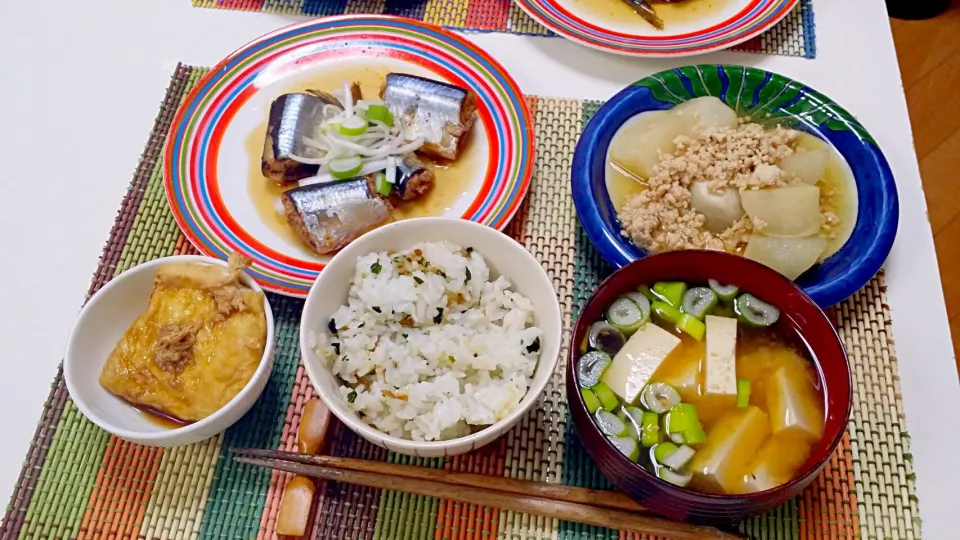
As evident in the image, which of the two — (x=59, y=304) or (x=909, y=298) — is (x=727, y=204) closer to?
(x=909, y=298)

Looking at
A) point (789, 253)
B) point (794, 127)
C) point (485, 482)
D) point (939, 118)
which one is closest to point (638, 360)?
point (485, 482)

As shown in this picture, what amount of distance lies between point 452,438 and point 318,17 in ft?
5.13

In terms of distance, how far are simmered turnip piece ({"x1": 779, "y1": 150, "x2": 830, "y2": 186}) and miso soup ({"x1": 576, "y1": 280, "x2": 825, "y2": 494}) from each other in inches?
17.7

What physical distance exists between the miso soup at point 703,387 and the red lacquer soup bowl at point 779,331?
23 mm

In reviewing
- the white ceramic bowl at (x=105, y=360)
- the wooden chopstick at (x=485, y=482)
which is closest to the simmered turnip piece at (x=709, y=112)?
the wooden chopstick at (x=485, y=482)

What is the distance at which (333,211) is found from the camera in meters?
1.81

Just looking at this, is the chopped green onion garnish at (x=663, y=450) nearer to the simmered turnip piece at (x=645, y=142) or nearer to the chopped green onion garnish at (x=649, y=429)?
the chopped green onion garnish at (x=649, y=429)

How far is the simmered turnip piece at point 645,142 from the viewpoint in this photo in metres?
1.83

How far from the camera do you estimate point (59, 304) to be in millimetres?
1841

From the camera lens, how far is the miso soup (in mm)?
1354

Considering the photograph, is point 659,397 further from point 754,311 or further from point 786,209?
point 786,209

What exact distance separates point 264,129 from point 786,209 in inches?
57.4

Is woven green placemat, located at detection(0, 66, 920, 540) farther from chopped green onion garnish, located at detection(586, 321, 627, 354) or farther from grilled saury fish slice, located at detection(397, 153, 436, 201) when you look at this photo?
grilled saury fish slice, located at detection(397, 153, 436, 201)

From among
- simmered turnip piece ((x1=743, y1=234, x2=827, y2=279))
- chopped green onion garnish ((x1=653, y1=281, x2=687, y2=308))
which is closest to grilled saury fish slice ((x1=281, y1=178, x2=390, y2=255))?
chopped green onion garnish ((x1=653, y1=281, x2=687, y2=308))
